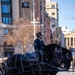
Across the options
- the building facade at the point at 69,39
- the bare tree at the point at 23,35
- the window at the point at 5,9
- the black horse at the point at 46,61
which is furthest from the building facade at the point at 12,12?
the building facade at the point at 69,39

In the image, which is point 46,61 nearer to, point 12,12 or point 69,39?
point 12,12

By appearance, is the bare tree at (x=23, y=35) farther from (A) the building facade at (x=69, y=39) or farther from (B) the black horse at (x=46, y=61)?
(A) the building facade at (x=69, y=39)

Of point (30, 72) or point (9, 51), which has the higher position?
point (30, 72)

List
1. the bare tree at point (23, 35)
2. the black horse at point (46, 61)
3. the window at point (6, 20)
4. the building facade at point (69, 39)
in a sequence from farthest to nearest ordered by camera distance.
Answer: the building facade at point (69, 39) → the window at point (6, 20) → the bare tree at point (23, 35) → the black horse at point (46, 61)

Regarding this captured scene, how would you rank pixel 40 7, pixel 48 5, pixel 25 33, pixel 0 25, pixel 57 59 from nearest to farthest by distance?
pixel 57 59
pixel 25 33
pixel 0 25
pixel 40 7
pixel 48 5

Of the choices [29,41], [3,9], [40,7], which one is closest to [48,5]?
[40,7]

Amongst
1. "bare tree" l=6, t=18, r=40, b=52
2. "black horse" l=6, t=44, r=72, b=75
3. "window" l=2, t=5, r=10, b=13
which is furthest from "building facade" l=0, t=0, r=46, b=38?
"black horse" l=6, t=44, r=72, b=75

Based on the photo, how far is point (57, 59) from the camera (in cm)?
1142

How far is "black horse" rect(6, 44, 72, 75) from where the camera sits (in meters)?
11.5

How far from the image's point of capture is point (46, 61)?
11.7 m

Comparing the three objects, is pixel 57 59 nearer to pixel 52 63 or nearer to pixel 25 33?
pixel 52 63

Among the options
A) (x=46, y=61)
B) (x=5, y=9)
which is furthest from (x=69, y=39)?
(x=46, y=61)

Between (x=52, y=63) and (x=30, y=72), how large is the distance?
830 mm

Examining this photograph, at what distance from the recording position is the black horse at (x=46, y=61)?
11.5 metres
